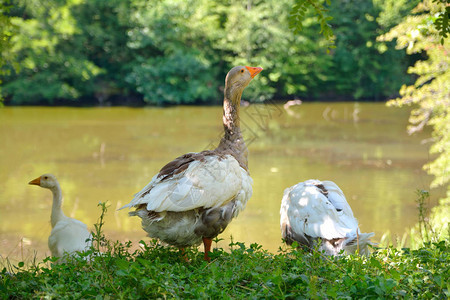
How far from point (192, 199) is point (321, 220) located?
4.57ft

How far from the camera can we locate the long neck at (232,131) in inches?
177

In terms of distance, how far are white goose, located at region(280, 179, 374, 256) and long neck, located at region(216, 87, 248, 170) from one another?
69 cm

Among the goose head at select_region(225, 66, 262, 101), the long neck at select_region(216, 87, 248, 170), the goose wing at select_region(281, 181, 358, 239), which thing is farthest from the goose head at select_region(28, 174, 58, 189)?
the goose wing at select_region(281, 181, 358, 239)

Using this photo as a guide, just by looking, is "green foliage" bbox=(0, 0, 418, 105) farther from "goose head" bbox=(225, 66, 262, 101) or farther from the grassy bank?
the grassy bank

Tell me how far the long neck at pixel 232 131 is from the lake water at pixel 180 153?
0.88 ft

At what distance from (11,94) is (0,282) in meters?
26.5

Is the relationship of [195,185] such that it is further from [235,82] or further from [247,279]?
[235,82]

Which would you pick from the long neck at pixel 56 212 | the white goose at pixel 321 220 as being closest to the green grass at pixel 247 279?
the white goose at pixel 321 220

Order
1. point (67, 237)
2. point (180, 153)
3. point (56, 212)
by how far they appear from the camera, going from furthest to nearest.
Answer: point (180, 153) < point (56, 212) < point (67, 237)

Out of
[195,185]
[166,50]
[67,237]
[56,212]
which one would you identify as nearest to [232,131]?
[195,185]

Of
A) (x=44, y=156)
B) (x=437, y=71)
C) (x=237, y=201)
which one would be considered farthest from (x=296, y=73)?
(x=237, y=201)

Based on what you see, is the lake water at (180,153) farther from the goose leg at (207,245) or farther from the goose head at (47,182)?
the goose leg at (207,245)

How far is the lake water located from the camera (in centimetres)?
858

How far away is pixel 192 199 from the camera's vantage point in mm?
3699
